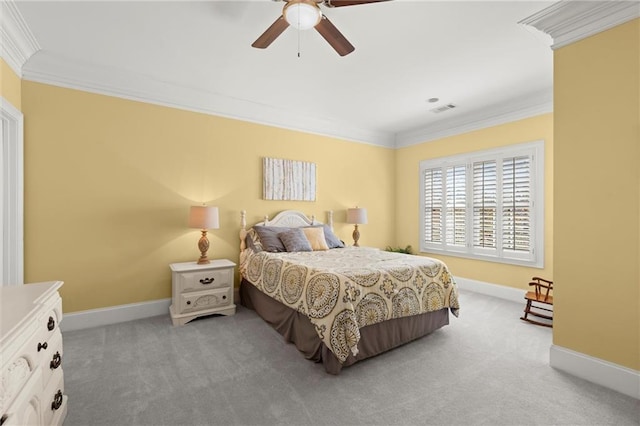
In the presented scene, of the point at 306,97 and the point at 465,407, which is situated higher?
the point at 306,97

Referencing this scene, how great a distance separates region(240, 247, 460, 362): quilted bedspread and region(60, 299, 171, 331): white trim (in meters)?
1.27

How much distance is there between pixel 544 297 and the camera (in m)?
3.52

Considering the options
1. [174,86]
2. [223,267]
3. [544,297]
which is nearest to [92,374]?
[223,267]

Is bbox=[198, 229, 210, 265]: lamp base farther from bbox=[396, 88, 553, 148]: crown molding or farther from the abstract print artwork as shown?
bbox=[396, 88, 553, 148]: crown molding

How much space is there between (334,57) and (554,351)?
337 centimetres

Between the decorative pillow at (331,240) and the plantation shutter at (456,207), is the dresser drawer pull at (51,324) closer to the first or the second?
the decorative pillow at (331,240)

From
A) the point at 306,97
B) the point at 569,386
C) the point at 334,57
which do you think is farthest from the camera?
the point at 306,97

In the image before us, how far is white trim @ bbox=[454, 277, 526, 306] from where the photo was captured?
4.26 m

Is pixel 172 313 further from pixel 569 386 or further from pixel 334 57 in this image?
pixel 569 386

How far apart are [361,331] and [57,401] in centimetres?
203

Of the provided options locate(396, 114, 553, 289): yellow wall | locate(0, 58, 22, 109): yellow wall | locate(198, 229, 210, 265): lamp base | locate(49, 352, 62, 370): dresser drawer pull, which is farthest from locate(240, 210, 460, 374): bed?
locate(0, 58, 22, 109): yellow wall

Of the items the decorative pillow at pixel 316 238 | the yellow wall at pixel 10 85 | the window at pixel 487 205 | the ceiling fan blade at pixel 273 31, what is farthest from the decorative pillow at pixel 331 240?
the yellow wall at pixel 10 85

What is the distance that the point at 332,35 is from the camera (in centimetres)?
227

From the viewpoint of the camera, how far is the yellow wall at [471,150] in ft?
13.0
